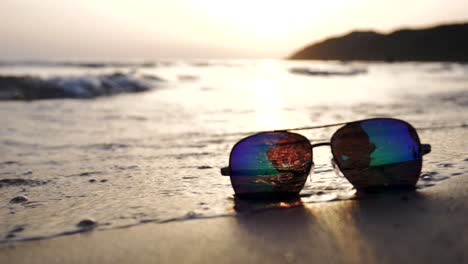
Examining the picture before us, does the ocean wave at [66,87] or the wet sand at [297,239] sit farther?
the ocean wave at [66,87]

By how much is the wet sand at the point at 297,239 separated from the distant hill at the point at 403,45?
153 feet

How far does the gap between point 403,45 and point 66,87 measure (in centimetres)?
6074

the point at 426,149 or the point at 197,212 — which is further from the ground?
the point at 426,149

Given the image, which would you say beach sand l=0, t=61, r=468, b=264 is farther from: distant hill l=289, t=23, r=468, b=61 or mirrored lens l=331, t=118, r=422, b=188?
distant hill l=289, t=23, r=468, b=61

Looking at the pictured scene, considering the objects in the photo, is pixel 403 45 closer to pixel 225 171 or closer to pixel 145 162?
pixel 145 162

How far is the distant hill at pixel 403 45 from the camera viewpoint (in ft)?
170

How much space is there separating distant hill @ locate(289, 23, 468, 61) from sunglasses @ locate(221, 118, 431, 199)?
46285 mm

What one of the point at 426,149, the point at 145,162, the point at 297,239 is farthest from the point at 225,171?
the point at 145,162

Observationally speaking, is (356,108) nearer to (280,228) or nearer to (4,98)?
(280,228)

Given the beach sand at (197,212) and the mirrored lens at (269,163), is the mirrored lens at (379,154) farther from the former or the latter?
the mirrored lens at (269,163)

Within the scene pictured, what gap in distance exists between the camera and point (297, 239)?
1572mm

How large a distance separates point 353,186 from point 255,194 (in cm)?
53

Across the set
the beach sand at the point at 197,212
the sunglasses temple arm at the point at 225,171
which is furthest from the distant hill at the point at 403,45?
the sunglasses temple arm at the point at 225,171

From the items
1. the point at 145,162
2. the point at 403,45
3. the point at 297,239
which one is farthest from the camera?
the point at 403,45
